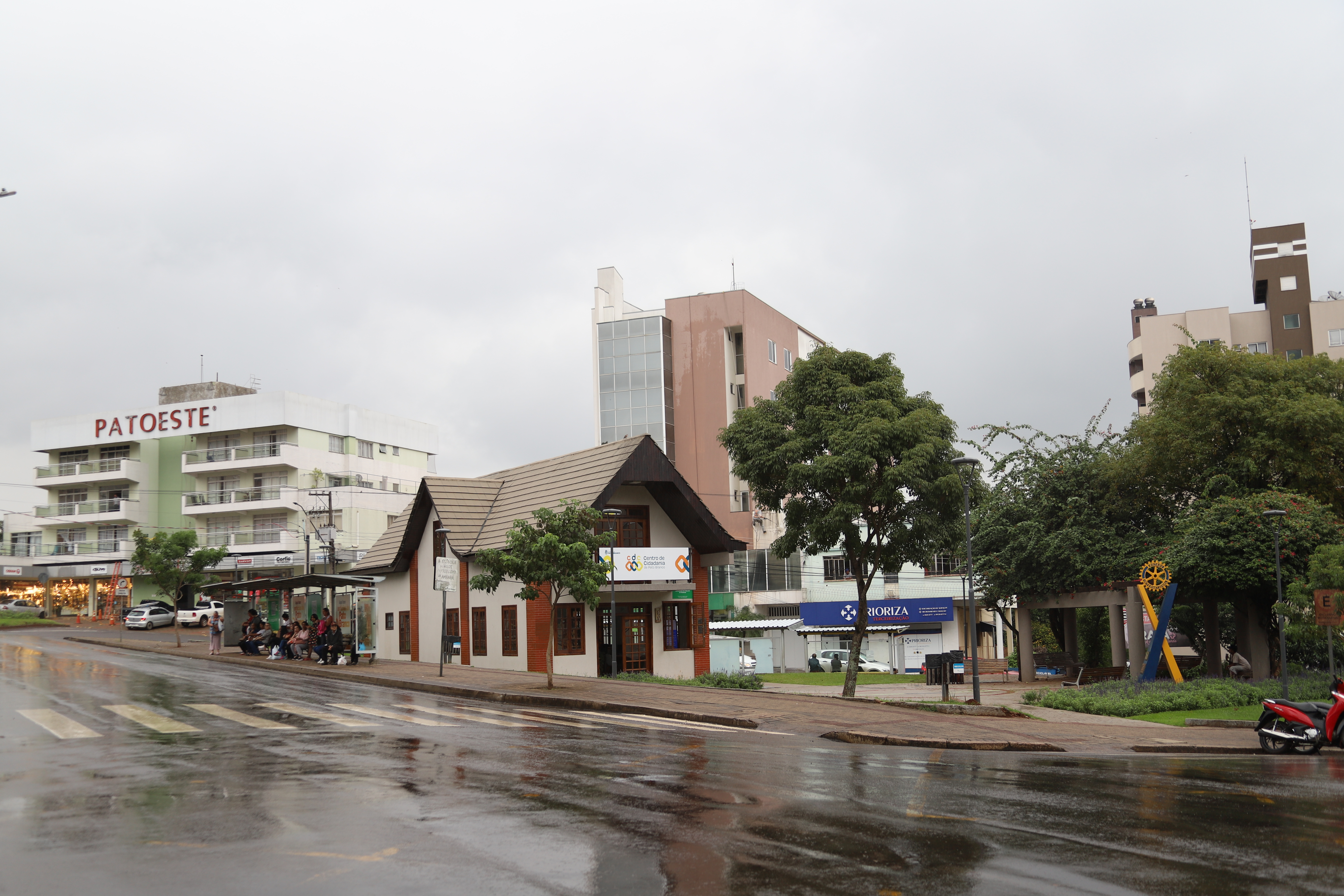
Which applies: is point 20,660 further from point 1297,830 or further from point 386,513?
point 386,513

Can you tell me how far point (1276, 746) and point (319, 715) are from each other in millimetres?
16414

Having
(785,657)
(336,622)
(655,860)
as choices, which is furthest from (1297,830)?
(785,657)

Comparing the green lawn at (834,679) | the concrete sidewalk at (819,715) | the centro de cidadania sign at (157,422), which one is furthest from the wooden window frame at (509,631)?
the centro de cidadania sign at (157,422)

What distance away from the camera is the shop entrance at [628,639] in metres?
34.8

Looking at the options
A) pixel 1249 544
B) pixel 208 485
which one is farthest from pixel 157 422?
pixel 1249 544

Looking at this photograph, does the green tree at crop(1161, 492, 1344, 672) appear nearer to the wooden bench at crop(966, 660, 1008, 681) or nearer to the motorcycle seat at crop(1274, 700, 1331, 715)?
the motorcycle seat at crop(1274, 700, 1331, 715)

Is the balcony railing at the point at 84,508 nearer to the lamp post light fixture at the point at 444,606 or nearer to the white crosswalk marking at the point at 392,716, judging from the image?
the lamp post light fixture at the point at 444,606

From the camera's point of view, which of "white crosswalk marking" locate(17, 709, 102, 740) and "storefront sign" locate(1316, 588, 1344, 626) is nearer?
"white crosswalk marking" locate(17, 709, 102, 740)

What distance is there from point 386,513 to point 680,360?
24105 mm

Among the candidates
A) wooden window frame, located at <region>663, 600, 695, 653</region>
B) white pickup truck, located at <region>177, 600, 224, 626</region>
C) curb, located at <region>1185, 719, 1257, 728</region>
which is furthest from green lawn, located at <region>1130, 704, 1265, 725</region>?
white pickup truck, located at <region>177, 600, 224, 626</region>

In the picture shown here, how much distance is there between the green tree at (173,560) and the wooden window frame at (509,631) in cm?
2013

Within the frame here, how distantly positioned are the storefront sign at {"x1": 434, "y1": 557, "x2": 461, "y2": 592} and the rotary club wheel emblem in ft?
60.6

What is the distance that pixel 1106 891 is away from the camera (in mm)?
7062

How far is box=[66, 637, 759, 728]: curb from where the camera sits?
21.3m
